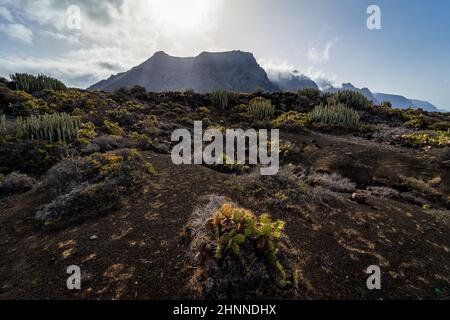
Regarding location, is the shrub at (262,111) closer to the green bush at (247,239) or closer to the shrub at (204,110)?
the shrub at (204,110)

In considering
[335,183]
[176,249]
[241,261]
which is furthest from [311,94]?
[241,261]

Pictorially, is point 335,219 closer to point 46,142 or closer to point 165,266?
point 165,266

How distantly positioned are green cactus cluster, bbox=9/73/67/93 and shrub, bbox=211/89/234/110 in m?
14.1

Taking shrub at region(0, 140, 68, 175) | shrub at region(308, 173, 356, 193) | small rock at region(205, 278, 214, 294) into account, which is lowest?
small rock at region(205, 278, 214, 294)

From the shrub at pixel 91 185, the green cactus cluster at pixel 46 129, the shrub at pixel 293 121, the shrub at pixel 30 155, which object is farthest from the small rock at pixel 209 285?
the shrub at pixel 293 121

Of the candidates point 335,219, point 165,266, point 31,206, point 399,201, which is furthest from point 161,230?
point 399,201

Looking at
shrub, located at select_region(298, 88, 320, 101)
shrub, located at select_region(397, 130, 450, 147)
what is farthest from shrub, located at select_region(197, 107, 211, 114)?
shrub, located at select_region(397, 130, 450, 147)

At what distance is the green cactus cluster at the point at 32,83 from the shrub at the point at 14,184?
16622 millimetres

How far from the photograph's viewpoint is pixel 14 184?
307 inches

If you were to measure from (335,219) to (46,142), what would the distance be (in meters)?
11.3

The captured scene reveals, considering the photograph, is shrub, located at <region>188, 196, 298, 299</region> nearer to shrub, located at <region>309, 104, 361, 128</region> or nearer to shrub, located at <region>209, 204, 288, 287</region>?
shrub, located at <region>209, 204, 288, 287</region>

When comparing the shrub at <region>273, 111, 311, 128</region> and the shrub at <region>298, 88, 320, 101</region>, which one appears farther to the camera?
the shrub at <region>298, 88, 320, 101</region>

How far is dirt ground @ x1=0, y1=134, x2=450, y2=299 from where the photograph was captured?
13.5 ft

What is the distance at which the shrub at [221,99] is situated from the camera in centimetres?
2594
